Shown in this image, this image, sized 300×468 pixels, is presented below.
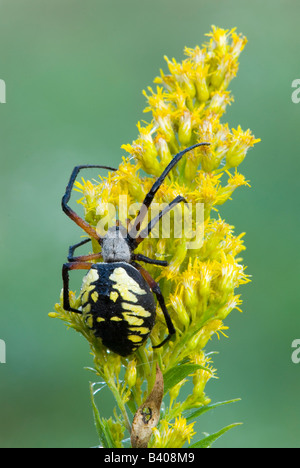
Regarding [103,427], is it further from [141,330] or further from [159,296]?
[159,296]

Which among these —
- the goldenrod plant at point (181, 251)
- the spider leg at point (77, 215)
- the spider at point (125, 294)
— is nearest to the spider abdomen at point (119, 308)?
the spider at point (125, 294)

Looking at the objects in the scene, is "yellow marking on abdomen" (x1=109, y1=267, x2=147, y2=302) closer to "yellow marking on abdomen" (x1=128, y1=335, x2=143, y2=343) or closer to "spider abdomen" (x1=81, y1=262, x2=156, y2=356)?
"spider abdomen" (x1=81, y1=262, x2=156, y2=356)

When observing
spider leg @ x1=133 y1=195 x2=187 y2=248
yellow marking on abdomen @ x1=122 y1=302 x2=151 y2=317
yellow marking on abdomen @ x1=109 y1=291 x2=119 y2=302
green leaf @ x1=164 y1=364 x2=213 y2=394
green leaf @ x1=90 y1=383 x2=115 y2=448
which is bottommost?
green leaf @ x1=90 y1=383 x2=115 y2=448

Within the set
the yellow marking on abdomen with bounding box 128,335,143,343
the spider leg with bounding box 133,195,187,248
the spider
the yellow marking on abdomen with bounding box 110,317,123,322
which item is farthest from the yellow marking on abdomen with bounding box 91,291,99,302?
the spider leg with bounding box 133,195,187,248

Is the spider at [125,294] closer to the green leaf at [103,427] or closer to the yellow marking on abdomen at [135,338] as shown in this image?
the yellow marking on abdomen at [135,338]

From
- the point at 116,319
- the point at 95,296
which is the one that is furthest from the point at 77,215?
the point at 116,319

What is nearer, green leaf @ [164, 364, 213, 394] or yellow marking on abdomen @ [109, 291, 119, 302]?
green leaf @ [164, 364, 213, 394]
